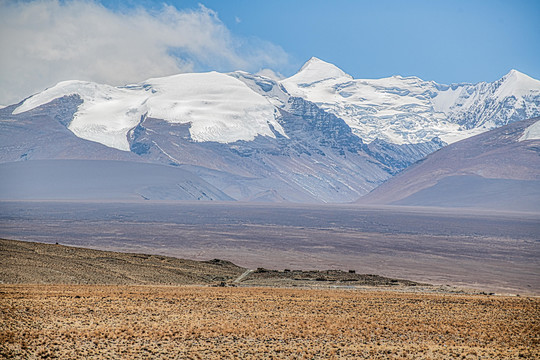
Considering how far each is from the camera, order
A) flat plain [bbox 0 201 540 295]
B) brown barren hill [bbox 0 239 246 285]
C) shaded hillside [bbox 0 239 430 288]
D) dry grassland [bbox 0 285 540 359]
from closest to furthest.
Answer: dry grassland [bbox 0 285 540 359] < brown barren hill [bbox 0 239 246 285] < shaded hillside [bbox 0 239 430 288] < flat plain [bbox 0 201 540 295]

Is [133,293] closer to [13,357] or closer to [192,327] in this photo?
[192,327]

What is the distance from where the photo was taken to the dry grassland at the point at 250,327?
71.6 feet

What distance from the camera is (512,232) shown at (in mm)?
154500

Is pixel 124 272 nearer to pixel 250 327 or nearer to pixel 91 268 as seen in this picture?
pixel 91 268

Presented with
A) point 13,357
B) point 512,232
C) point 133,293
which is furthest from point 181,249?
point 512,232

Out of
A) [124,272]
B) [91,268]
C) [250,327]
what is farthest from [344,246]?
[250,327]

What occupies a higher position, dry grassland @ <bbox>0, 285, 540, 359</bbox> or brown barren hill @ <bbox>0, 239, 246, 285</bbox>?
dry grassland @ <bbox>0, 285, 540, 359</bbox>

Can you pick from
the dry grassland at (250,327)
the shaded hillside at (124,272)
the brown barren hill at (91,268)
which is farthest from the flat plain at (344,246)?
the dry grassland at (250,327)

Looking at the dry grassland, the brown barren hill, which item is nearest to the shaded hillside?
the brown barren hill

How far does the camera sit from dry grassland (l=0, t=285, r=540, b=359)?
2183 cm

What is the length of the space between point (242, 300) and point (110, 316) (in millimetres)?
8506

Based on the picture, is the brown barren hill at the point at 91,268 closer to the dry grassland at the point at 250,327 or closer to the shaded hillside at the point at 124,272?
the shaded hillside at the point at 124,272

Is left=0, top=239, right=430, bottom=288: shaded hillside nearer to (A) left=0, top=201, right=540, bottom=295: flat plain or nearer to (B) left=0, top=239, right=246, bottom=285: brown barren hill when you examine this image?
(B) left=0, top=239, right=246, bottom=285: brown barren hill

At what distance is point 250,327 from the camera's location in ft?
83.7
